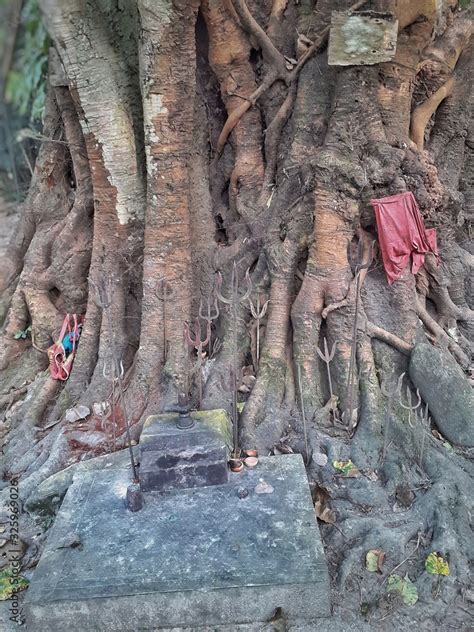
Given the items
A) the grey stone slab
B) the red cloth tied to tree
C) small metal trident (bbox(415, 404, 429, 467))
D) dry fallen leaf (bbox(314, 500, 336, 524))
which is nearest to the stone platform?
dry fallen leaf (bbox(314, 500, 336, 524))

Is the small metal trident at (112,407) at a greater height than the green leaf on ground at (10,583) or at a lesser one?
greater

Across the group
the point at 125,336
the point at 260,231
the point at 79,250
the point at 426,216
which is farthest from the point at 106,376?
the point at 426,216

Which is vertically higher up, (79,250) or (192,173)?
(192,173)

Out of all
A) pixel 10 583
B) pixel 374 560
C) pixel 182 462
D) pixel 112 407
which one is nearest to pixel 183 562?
pixel 182 462

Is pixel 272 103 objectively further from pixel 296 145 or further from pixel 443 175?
pixel 443 175

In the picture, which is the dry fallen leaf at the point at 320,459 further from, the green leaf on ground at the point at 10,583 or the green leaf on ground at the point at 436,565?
the green leaf on ground at the point at 10,583

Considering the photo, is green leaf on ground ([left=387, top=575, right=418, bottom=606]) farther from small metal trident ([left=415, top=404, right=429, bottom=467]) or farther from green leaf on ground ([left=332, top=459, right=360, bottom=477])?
small metal trident ([left=415, top=404, right=429, bottom=467])

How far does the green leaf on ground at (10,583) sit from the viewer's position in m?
3.39

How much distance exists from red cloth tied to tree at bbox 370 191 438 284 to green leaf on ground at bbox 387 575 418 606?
2.44 metres

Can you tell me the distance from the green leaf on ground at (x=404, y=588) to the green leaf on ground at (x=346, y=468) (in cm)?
82

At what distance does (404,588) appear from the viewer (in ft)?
10.5

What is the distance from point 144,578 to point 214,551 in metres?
0.41

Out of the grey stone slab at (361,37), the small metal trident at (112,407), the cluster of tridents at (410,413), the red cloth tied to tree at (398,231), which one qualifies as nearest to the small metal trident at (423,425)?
the cluster of tridents at (410,413)

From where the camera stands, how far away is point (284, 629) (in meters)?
2.90
